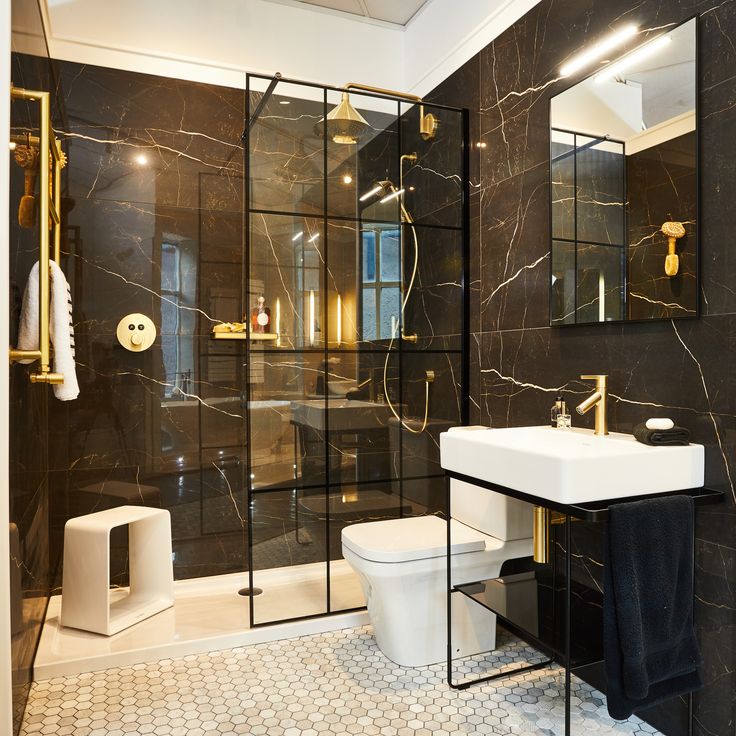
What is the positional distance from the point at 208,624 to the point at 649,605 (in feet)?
5.80

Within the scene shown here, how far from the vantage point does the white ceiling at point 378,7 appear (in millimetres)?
3225

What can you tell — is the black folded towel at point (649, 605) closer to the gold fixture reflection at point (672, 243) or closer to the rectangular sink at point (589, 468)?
the rectangular sink at point (589, 468)

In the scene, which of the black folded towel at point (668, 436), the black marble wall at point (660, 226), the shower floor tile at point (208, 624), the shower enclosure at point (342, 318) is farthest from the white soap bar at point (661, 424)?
the shower floor tile at point (208, 624)

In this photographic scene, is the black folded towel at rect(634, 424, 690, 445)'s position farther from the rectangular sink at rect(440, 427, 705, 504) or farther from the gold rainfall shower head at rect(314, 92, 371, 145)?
the gold rainfall shower head at rect(314, 92, 371, 145)

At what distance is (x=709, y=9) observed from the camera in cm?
168

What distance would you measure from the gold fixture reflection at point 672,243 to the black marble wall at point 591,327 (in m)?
0.08

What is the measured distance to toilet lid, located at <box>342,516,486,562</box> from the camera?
2.16 meters

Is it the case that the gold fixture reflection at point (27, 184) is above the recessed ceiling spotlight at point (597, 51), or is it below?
below

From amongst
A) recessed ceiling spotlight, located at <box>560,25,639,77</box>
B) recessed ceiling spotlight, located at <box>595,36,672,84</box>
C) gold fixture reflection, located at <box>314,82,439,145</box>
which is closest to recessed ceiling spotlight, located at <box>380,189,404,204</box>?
gold fixture reflection, located at <box>314,82,439,145</box>

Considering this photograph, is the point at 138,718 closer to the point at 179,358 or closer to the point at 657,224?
the point at 179,358

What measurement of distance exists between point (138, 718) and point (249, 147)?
2122 millimetres

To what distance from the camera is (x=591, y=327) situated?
213cm

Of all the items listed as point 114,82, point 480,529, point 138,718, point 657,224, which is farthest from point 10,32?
point 480,529

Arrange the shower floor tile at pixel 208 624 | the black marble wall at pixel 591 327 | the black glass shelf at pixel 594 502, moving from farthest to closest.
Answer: the shower floor tile at pixel 208 624 → the black marble wall at pixel 591 327 → the black glass shelf at pixel 594 502
